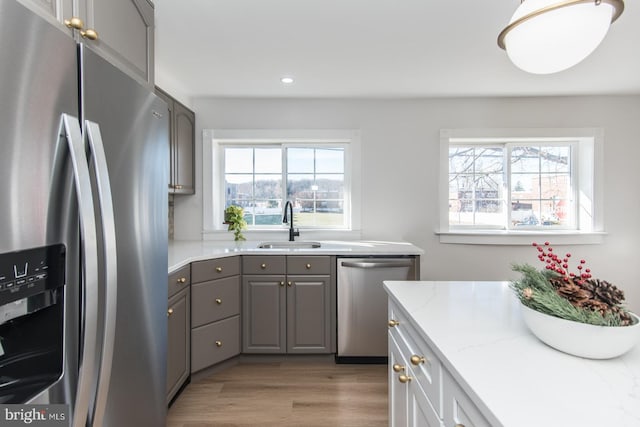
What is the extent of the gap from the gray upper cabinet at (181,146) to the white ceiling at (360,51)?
0.21 m

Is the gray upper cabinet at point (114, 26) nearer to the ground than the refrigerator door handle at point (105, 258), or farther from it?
farther from it

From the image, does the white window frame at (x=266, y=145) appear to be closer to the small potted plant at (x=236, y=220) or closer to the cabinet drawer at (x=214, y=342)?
the small potted plant at (x=236, y=220)

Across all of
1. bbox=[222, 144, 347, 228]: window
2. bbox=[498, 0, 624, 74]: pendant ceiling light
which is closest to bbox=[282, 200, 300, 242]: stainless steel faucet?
bbox=[222, 144, 347, 228]: window

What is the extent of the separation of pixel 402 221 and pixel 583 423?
2731 mm

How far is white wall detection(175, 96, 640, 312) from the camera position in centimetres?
313

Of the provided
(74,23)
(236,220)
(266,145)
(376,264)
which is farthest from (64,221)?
(266,145)

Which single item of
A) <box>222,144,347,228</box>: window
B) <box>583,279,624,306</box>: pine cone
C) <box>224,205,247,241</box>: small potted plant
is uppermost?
<box>222,144,347,228</box>: window

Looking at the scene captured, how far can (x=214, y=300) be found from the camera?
2307 millimetres

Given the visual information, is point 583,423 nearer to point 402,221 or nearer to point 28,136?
point 28,136

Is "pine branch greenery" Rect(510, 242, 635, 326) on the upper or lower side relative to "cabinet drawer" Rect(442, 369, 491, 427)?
upper

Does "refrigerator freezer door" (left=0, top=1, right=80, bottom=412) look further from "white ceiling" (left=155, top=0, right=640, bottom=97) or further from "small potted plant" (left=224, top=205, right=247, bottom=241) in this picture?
"small potted plant" (left=224, top=205, right=247, bottom=241)

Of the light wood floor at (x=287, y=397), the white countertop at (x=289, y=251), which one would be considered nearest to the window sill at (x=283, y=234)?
the white countertop at (x=289, y=251)

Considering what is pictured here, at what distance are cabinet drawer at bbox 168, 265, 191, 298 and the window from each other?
121 centimetres

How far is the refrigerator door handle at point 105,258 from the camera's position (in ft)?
2.50
